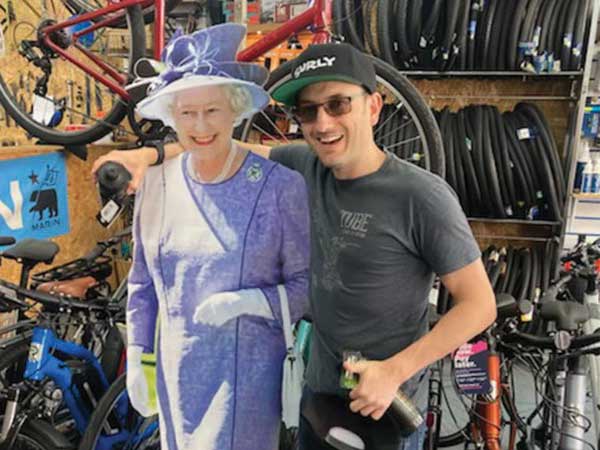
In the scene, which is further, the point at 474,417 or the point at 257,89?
the point at 474,417

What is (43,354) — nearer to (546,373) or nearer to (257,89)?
(257,89)

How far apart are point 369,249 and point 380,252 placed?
26 mm

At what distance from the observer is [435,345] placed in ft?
3.44

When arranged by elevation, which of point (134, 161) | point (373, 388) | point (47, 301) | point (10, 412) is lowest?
point (10, 412)

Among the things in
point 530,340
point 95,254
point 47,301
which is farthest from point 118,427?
point 530,340

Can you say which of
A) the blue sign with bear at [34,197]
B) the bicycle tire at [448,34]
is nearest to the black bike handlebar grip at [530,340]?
the bicycle tire at [448,34]

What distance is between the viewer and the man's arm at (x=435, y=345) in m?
0.97

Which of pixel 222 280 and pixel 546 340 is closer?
pixel 222 280

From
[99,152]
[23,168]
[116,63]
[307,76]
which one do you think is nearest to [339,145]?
[307,76]

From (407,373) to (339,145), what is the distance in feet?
1.63

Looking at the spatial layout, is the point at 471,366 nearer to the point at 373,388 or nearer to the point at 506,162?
the point at 373,388

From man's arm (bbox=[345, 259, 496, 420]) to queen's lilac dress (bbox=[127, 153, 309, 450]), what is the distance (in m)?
0.18

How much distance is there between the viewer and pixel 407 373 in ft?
3.33

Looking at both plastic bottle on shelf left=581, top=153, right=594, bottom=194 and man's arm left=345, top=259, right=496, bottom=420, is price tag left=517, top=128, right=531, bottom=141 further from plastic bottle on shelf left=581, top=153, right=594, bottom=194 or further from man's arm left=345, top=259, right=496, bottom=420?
man's arm left=345, top=259, right=496, bottom=420
